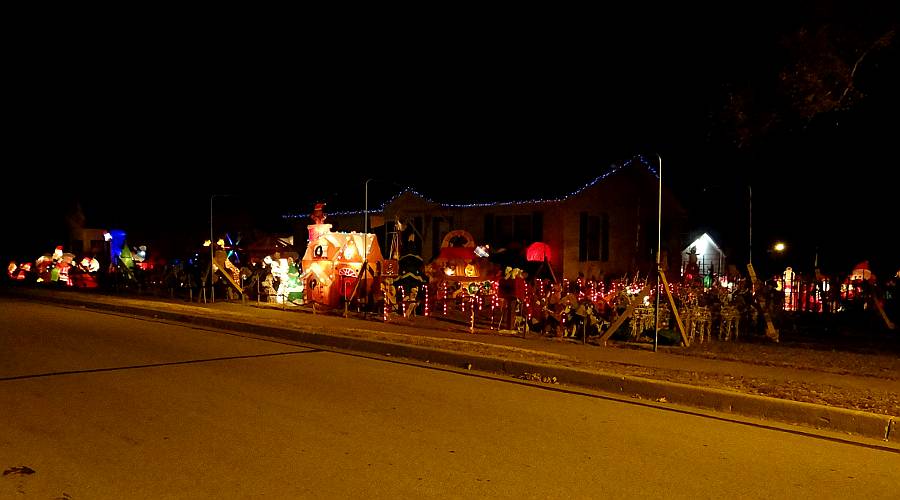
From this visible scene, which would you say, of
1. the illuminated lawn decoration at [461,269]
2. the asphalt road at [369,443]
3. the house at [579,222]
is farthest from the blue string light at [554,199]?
the asphalt road at [369,443]

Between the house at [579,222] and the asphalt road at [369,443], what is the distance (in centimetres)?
1422

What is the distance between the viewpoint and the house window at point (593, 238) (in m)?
25.6

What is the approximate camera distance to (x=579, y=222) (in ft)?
83.1

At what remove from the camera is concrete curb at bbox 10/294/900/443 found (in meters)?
7.52

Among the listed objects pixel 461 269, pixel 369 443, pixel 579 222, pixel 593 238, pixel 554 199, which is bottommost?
pixel 369 443

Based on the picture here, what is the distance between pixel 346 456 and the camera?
605 centimetres

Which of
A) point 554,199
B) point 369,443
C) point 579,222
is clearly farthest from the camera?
point 579,222

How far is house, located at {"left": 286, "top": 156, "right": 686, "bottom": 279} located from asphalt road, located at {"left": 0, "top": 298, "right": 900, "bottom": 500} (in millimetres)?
14224

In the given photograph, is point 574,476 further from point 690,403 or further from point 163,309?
point 163,309

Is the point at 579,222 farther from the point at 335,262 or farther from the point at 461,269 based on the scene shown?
the point at 335,262

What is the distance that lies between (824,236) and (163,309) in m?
28.7

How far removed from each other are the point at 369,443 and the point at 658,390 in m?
4.21

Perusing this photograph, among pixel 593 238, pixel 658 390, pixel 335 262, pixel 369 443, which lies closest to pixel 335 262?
pixel 335 262

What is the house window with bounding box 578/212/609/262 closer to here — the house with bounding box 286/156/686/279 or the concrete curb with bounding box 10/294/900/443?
the house with bounding box 286/156/686/279
